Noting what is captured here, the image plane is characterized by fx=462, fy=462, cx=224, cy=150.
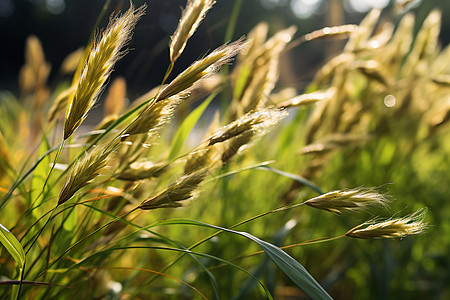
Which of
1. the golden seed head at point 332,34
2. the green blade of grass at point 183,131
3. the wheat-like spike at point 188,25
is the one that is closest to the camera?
the wheat-like spike at point 188,25

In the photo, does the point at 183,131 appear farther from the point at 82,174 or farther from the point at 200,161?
the point at 82,174

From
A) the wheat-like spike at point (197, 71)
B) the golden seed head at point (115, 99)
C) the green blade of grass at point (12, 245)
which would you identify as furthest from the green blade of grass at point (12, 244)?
the golden seed head at point (115, 99)

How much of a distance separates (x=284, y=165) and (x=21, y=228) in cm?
114

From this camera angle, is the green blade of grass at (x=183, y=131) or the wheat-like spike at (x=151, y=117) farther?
the green blade of grass at (x=183, y=131)

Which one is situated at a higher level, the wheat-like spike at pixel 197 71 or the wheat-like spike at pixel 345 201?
the wheat-like spike at pixel 197 71

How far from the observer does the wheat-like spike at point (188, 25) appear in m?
0.76

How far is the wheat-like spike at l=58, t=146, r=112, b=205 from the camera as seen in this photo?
2.15 feet

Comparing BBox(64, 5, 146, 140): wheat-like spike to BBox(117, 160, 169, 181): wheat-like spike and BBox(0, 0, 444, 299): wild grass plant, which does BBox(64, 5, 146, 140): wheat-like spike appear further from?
BBox(117, 160, 169, 181): wheat-like spike

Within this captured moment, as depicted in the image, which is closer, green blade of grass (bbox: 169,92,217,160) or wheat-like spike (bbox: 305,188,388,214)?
wheat-like spike (bbox: 305,188,388,214)

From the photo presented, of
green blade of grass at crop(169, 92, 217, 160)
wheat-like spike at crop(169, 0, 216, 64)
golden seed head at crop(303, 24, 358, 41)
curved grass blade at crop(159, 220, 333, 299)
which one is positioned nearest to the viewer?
curved grass blade at crop(159, 220, 333, 299)

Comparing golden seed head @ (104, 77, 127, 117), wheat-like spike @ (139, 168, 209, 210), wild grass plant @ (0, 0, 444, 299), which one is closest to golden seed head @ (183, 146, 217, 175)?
wild grass plant @ (0, 0, 444, 299)

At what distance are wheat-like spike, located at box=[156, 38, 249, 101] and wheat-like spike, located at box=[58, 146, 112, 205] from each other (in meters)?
0.13

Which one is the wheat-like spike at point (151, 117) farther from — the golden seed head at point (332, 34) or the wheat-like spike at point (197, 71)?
the golden seed head at point (332, 34)

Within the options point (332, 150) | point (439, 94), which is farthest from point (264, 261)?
point (439, 94)
